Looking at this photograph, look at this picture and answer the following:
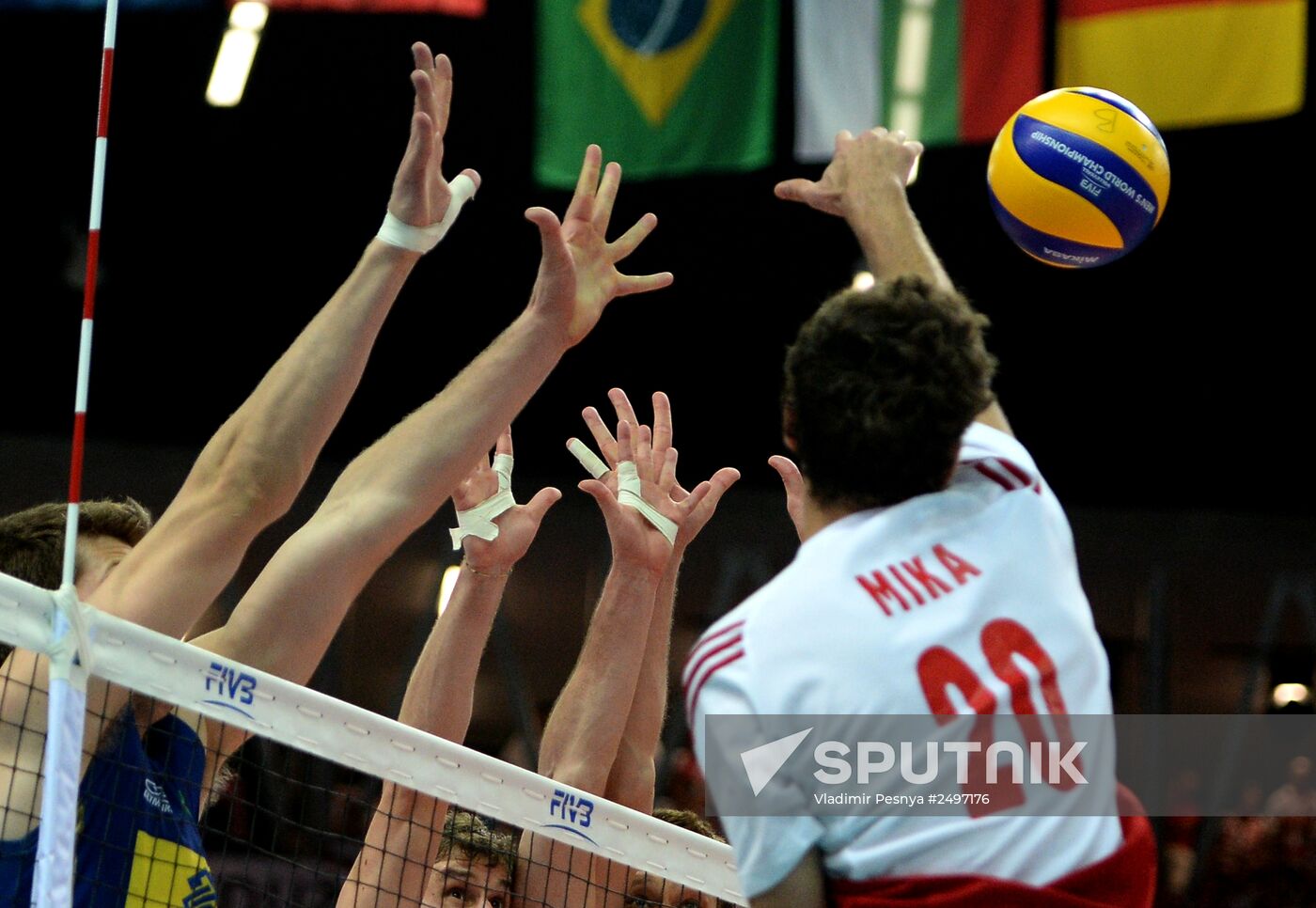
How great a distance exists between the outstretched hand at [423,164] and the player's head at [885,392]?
0.85 m

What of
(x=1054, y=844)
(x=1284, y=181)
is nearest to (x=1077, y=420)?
(x=1284, y=181)

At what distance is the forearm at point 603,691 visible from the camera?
390cm

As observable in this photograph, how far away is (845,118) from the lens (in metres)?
9.46

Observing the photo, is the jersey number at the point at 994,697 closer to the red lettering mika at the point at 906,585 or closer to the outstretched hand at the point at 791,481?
the red lettering mika at the point at 906,585

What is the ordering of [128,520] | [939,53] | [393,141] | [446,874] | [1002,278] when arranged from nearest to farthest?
[128,520] → [446,874] → [939,53] → [393,141] → [1002,278]

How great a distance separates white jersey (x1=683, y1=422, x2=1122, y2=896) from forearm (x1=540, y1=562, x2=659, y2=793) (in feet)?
5.23

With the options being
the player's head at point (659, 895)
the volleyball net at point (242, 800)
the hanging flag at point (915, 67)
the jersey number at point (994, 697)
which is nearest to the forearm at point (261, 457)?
the volleyball net at point (242, 800)

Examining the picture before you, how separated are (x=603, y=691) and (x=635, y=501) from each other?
55 centimetres

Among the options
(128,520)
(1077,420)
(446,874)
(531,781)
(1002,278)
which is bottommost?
(446,874)

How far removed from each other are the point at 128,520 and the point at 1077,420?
12834 millimetres

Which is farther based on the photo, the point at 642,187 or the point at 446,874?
the point at 642,187

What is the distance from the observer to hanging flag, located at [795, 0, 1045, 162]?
9242 millimetres

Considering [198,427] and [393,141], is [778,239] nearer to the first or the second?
[393,141]

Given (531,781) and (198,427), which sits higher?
(198,427)
